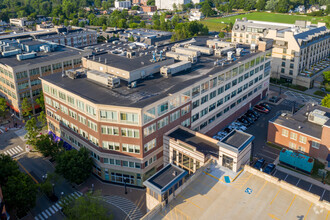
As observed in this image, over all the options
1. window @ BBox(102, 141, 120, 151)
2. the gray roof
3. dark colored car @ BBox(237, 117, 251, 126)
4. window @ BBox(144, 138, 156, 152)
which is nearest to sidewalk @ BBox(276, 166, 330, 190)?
dark colored car @ BBox(237, 117, 251, 126)

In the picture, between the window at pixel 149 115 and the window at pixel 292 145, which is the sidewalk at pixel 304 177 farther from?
the window at pixel 149 115

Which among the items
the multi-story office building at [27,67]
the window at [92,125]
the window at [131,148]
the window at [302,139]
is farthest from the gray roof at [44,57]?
the window at [302,139]

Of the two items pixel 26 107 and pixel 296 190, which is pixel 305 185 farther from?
pixel 26 107

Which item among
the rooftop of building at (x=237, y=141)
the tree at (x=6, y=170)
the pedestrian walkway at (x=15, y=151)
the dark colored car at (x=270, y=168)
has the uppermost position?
the rooftop of building at (x=237, y=141)

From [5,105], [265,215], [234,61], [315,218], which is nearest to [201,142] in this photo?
[265,215]

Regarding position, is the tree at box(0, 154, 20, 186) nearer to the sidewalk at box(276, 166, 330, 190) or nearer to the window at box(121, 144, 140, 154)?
the window at box(121, 144, 140, 154)

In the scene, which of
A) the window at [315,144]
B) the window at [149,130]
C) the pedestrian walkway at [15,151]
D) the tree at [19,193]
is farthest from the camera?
the pedestrian walkway at [15,151]
